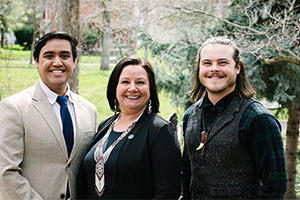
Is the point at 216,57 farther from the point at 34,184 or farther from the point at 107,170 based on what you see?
the point at 34,184

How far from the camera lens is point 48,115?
115 inches

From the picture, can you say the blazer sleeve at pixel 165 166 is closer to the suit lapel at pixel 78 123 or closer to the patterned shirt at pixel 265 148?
the patterned shirt at pixel 265 148

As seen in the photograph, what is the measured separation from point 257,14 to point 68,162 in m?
5.23

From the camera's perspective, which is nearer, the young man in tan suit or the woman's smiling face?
the young man in tan suit

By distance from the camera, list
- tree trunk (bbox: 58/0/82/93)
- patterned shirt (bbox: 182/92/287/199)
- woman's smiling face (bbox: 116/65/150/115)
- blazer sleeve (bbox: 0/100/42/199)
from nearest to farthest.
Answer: patterned shirt (bbox: 182/92/287/199) → blazer sleeve (bbox: 0/100/42/199) → woman's smiling face (bbox: 116/65/150/115) → tree trunk (bbox: 58/0/82/93)

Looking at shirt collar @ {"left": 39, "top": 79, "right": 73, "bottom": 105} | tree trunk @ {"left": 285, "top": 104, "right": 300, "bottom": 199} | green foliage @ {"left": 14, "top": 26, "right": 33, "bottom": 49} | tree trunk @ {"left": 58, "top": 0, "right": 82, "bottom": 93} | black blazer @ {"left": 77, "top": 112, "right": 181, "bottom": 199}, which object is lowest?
tree trunk @ {"left": 285, "top": 104, "right": 300, "bottom": 199}

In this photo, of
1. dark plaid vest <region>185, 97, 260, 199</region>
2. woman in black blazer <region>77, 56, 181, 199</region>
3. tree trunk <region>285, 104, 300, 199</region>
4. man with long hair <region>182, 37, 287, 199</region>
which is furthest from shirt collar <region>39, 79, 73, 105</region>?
tree trunk <region>285, 104, 300, 199</region>

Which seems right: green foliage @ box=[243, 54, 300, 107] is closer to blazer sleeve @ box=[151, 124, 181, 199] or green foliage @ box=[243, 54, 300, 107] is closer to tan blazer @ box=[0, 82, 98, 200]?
blazer sleeve @ box=[151, 124, 181, 199]

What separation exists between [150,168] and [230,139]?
637 mm

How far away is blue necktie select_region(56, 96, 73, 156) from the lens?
9.79 feet

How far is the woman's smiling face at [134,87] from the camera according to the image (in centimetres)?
284

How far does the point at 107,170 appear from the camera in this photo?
8.77 ft

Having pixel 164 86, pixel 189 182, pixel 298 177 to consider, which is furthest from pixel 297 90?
pixel 189 182

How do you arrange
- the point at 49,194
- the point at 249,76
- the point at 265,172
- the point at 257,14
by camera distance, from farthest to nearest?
the point at 257,14 → the point at 249,76 → the point at 49,194 → the point at 265,172
